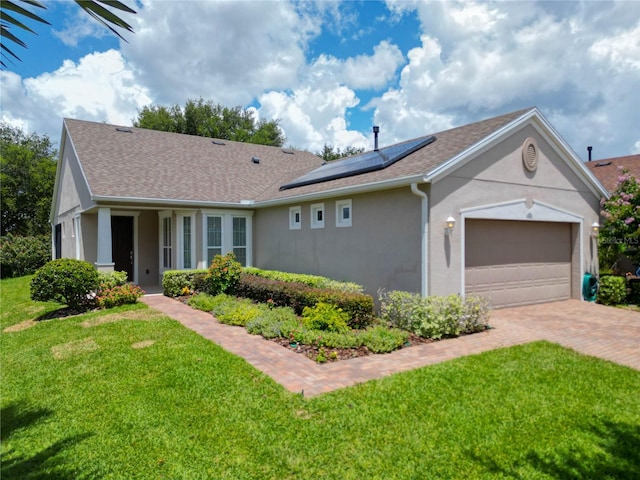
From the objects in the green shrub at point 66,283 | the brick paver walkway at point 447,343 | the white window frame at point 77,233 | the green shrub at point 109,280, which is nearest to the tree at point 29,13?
the brick paver walkway at point 447,343

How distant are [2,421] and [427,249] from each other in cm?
754

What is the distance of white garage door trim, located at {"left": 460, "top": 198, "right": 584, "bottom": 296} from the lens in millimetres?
8969

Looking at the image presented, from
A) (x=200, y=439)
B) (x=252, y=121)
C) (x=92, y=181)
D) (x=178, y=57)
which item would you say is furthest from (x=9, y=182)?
(x=200, y=439)

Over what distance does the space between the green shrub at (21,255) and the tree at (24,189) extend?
8665 millimetres

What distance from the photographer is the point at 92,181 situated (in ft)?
40.2

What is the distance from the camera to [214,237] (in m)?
14.1

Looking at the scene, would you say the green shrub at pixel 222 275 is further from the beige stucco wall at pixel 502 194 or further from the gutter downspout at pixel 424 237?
the beige stucco wall at pixel 502 194

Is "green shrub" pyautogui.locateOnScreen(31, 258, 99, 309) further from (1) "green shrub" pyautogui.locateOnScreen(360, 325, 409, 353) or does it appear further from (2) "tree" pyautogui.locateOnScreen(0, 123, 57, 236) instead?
(2) "tree" pyautogui.locateOnScreen(0, 123, 57, 236)

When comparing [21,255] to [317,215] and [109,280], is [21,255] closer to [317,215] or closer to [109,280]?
[109,280]

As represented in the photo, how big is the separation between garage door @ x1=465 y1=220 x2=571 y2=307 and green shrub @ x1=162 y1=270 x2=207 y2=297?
8.44 meters

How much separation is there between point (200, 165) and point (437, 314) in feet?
40.3

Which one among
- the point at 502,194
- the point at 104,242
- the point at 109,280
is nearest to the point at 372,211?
the point at 502,194

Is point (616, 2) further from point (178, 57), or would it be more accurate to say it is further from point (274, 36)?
point (178, 57)

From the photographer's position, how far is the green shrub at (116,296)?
34.7 feet
